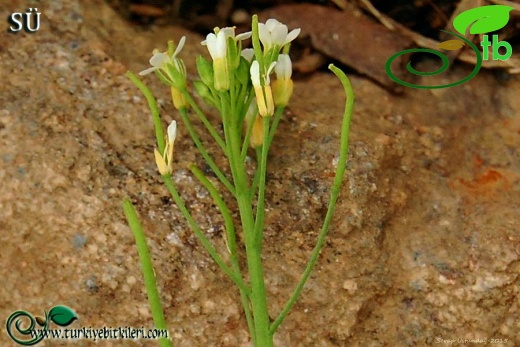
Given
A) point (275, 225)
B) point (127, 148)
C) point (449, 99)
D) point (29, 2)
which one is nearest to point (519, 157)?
point (449, 99)

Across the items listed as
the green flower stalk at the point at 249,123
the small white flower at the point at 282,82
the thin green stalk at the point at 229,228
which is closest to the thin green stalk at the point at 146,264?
the green flower stalk at the point at 249,123

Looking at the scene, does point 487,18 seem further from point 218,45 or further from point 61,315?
point 61,315

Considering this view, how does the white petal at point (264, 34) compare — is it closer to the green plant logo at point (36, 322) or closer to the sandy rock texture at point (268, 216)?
the sandy rock texture at point (268, 216)

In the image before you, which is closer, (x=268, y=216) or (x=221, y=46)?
(x=221, y=46)

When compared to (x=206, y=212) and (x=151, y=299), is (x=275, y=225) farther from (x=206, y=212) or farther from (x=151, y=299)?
(x=151, y=299)

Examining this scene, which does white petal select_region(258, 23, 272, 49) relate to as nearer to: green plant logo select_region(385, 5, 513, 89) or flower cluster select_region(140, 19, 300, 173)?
flower cluster select_region(140, 19, 300, 173)

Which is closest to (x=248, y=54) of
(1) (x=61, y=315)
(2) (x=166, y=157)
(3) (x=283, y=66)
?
(3) (x=283, y=66)
